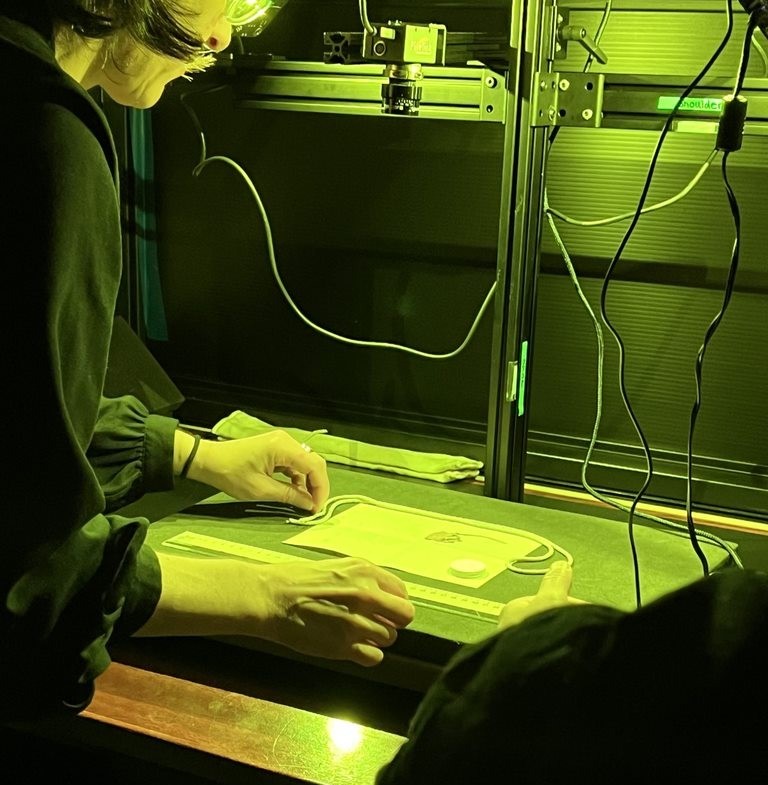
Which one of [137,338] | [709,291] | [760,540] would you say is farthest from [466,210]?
[760,540]

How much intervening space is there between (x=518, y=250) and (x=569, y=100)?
19 cm

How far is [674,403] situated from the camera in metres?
1.68

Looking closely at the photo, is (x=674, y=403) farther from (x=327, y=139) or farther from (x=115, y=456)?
(x=115, y=456)

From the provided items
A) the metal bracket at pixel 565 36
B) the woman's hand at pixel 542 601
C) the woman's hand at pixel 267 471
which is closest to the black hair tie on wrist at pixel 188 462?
the woman's hand at pixel 267 471

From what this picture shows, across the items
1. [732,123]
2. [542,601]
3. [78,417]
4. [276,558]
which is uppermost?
[732,123]

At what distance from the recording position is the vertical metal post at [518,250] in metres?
1.33

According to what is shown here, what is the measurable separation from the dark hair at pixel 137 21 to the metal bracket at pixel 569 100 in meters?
0.57

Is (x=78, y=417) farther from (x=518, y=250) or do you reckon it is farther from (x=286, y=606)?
(x=518, y=250)

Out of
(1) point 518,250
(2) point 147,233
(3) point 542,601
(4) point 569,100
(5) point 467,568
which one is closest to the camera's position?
(3) point 542,601

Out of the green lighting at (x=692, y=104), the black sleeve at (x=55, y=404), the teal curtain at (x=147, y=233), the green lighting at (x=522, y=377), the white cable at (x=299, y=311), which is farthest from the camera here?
the teal curtain at (x=147, y=233)

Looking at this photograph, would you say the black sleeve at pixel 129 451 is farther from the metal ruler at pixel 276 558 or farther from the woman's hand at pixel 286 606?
the woman's hand at pixel 286 606

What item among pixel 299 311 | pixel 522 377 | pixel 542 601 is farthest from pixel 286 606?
pixel 299 311

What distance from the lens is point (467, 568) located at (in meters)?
1.16

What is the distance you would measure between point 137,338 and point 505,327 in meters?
0.64
